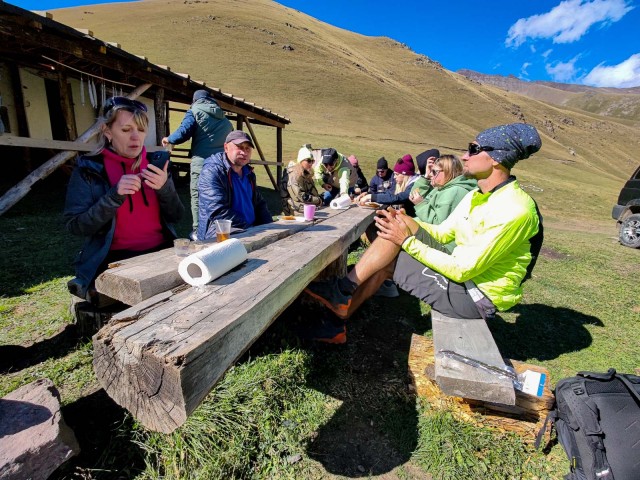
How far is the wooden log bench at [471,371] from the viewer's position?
189 cm

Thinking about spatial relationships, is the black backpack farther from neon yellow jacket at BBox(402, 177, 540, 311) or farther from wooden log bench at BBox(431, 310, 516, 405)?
neon yellow jacket at BBox(402, 177, 540, 311)

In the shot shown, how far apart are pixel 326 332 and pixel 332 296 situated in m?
0.41

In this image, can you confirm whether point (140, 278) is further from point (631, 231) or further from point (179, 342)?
point (631, 231)

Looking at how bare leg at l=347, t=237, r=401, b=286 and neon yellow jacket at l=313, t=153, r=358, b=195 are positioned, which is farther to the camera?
neon yellow jacket at l=313, t=153, r=358, b=195

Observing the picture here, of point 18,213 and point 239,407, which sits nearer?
point 239,407

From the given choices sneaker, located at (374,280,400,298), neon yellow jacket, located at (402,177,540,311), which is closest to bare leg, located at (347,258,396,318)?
neon yellow jacket, located at (402,177,540,311)

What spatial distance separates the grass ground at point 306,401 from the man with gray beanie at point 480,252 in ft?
2.07

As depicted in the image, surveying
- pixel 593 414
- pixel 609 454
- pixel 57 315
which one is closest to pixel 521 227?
pixel 593 414

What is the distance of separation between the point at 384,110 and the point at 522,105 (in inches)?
2248

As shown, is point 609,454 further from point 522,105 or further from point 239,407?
point 522,105

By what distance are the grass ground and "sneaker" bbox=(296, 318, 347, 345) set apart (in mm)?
90

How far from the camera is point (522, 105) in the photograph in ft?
285

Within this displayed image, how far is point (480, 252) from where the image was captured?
239 cm

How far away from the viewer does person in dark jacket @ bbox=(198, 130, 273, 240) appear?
3.23m
